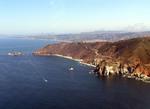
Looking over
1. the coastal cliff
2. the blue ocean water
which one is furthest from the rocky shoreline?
the blue ocean water

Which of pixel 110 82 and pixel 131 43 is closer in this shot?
pixel 110 82

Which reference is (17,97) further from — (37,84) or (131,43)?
(131,43)

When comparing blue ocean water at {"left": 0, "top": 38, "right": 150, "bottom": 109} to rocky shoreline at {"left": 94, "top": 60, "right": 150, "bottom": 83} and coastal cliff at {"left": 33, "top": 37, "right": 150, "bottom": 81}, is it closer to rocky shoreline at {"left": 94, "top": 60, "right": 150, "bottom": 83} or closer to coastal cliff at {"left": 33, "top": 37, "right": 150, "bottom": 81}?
rocky shoreline at {"left": 94, "top": 60, "right": 150, "bottom": 83}

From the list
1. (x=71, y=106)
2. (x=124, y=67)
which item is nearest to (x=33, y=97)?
(x=71, y=106)

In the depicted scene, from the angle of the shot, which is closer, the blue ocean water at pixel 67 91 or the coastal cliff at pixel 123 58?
the blue ocean water at pixel 67 91

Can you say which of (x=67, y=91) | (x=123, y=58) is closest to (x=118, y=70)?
(x=123, y=58)

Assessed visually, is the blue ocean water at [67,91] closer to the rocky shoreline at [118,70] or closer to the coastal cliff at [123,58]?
the rocky shoreline at [118,70]

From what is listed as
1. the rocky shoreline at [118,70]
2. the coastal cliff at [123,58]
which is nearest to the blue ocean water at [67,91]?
the rocky shoreline at [118,70]

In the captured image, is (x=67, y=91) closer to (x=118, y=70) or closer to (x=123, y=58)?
(x=118, y=70)
